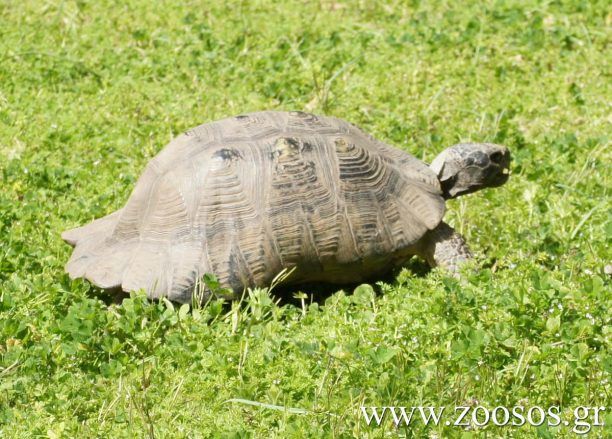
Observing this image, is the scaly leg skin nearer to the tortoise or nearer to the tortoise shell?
the tortoise

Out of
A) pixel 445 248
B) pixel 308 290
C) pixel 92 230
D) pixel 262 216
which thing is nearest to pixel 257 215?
pixel 262 216

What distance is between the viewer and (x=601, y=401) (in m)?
4.52

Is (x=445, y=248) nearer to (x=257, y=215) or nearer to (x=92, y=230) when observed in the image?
(x=257, y=215)

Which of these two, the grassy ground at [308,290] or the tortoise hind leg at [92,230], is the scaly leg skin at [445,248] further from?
the tortoise hind leg at [92,230]

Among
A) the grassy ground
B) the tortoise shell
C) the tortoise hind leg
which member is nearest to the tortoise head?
the grassy ground

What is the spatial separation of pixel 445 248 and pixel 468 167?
0.63 metres

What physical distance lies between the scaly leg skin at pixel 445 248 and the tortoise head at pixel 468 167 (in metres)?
0.33

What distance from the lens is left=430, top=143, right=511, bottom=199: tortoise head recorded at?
6426mm

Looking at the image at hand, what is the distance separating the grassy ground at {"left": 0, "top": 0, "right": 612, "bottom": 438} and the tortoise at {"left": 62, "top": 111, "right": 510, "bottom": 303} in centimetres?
21

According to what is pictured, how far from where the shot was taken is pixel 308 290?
20.1 feet

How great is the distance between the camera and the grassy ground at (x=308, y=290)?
462 cm

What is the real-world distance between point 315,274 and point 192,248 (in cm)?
78

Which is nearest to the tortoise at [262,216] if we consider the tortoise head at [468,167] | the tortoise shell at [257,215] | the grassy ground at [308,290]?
the tortoise shell at [257,215]

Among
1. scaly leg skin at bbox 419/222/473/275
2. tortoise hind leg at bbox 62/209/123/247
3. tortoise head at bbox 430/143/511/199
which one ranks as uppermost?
tortoise head at bbox 430/143/511/199
